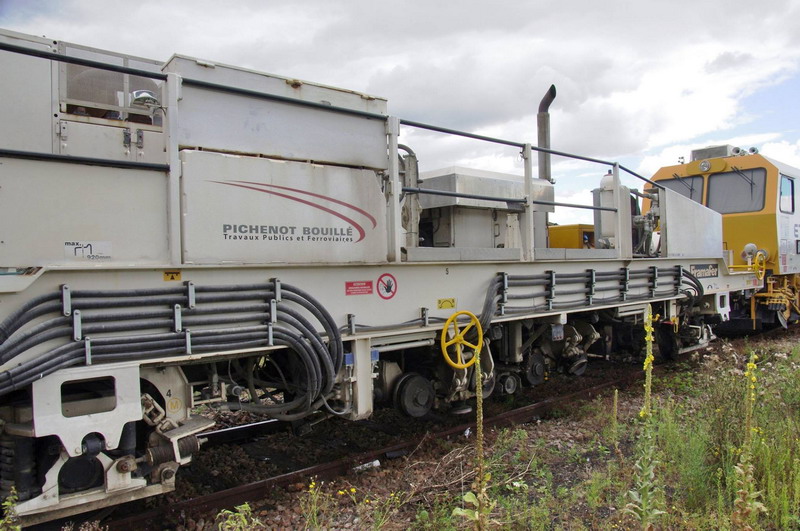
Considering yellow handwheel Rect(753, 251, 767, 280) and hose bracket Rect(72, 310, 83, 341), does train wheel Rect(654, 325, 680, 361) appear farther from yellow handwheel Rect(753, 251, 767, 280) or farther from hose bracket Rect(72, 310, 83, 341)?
hose bracket Rect(72, 310, 83, 341)

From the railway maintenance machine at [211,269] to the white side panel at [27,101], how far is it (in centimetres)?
1

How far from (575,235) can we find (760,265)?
441 centimetres

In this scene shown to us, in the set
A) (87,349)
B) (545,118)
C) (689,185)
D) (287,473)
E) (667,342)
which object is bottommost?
(287,473)

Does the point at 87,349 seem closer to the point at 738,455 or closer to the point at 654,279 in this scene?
the point at 738,455

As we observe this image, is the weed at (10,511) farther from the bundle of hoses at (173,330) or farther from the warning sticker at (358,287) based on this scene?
→ the warning sticker at (358,287)

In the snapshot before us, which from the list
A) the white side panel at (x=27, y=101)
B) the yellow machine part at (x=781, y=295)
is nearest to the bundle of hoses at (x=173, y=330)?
the white side panel at (x=27, y=101)

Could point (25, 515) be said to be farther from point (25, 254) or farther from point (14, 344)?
point (25, 254)

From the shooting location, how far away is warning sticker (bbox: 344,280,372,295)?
4.45 metres

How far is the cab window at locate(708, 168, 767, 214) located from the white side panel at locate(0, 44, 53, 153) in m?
11.3

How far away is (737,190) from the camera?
37.2ft

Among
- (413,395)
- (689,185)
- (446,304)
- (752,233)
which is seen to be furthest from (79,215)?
(689,185)

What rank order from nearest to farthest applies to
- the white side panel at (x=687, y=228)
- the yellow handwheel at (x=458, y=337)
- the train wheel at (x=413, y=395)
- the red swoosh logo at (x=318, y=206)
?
the red swoosh logo at (x=318, y=206) → the yellow handwheel at (x=458, y=337) → the train wheel at (x=413, y=395) → the white side panel at (x=687, y=228)

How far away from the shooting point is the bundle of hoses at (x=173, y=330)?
3.12 meters

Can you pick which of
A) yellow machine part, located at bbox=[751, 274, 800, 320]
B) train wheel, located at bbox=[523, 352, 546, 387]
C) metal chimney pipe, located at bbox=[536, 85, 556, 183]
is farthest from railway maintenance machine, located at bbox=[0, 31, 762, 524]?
yellow machine part, located at bbox=[751, 274, 800, 320]
